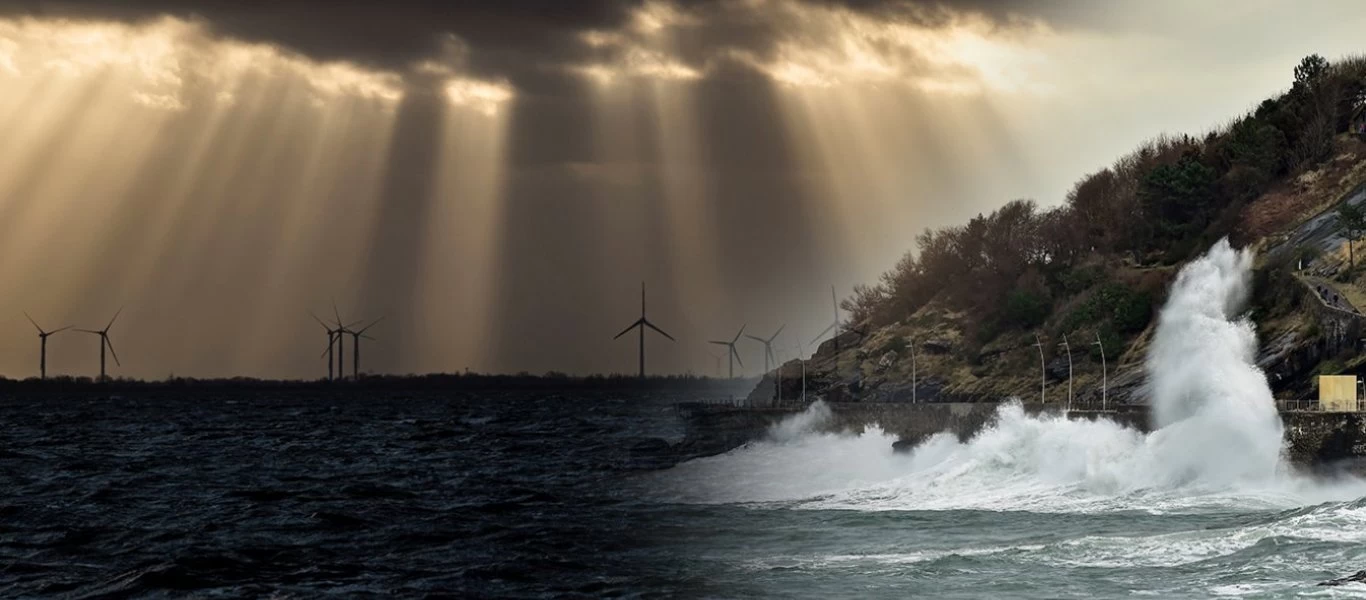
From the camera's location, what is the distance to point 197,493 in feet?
235

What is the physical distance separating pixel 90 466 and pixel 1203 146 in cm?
10593

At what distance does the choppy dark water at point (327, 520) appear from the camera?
4072cm

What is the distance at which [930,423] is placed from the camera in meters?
96.1

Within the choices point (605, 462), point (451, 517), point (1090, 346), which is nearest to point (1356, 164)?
point (1090, 346)

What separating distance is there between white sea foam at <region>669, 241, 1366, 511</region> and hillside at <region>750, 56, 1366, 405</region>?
19.5 feet

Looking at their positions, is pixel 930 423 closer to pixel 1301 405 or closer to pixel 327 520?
pixel 1301 405

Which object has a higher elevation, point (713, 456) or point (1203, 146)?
point (1203, 146)

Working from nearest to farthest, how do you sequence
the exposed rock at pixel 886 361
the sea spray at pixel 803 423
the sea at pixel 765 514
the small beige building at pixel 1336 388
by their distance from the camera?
the sea at pixel 765 514, the small beige building at pixel 1336 388, the sea spray at pixel 803 423, the exposed rock at pixel 886 361

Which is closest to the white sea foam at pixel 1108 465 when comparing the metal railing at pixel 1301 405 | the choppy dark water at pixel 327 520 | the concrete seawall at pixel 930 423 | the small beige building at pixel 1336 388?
the concrete seawall at pixel 930 423

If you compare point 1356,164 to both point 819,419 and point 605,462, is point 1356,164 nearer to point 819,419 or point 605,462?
point 819,419

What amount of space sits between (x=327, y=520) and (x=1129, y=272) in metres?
90.5

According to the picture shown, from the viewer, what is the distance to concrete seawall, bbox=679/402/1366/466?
202 ft

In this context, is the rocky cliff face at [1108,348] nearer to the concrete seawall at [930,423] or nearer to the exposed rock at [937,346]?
the exposed rock at [937,346]

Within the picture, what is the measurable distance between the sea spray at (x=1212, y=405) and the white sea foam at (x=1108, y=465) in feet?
0.22
